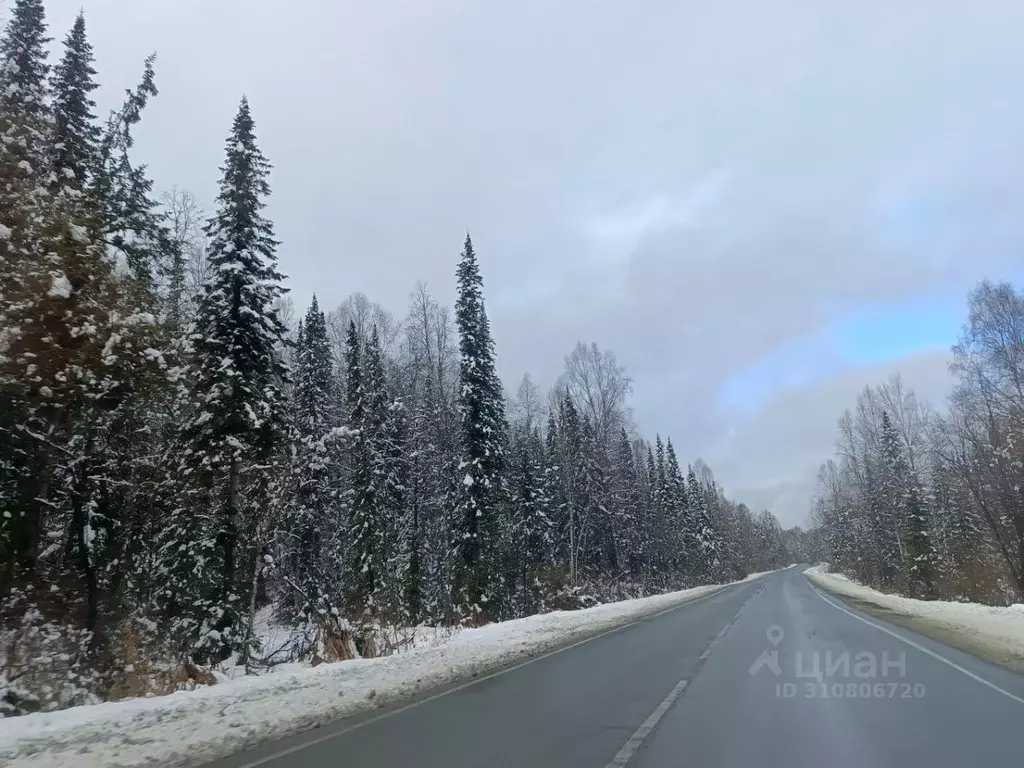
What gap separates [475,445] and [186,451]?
17.0 meters

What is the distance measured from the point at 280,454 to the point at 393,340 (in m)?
32.0

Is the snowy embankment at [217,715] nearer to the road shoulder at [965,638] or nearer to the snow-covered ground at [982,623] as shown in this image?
the road shoulder at [965,638]

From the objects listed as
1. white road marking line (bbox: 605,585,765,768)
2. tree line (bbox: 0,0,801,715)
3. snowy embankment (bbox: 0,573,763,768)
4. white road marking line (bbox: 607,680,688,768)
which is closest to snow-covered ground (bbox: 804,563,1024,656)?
white road marking line (bbox: 605,585,765,768)

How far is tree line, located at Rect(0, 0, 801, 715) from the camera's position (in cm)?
1180

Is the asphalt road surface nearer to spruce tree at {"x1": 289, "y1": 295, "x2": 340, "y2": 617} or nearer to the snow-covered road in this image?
the snow-covered road

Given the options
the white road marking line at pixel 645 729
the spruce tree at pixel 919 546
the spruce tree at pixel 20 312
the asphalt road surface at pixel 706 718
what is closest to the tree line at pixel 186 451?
the spruce tree at pixel 20 312

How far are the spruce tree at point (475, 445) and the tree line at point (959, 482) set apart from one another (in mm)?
21946

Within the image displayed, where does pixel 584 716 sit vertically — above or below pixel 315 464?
below

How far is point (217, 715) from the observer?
8.37 m

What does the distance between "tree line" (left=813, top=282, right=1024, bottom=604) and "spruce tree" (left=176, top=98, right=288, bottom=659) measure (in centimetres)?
2917

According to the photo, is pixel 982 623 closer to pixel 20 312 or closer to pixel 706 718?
pixel 706 718

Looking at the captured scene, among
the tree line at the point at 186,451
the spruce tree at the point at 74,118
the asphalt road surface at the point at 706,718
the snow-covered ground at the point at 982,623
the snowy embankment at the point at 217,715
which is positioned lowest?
→ the snow-covered ground at the point at 982,623

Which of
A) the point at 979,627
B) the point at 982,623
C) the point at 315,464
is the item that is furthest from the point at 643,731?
the point at 315,464

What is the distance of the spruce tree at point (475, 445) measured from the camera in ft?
114
